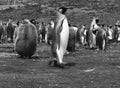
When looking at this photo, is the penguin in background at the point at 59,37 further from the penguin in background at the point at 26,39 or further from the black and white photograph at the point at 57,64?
the penguin in background at the point at 26,39

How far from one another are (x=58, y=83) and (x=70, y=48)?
1054cm

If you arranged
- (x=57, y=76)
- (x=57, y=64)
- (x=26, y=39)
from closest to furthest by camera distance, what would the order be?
(x=57, y=76) → (x=57, y=64) → (x=26, y=39)

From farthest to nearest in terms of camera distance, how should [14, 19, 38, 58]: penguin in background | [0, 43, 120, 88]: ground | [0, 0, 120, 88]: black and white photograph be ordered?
[14, 19, 38, 58]: penguin in background < [0, 0, 120, 88]: black and white photograph < [0, 43, 120, 88]: ground

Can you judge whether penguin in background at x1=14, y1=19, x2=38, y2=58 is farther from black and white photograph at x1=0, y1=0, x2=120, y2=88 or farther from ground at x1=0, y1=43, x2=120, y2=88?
ground at x1=0, y1=43, x2=120, y2=88

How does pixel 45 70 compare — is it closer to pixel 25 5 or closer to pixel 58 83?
pixel 58 83

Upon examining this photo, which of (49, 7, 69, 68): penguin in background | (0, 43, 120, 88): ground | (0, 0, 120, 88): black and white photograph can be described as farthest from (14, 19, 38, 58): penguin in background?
(49, 7, 69, 68): penguin in background

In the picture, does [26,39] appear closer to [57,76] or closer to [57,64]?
[57,64]

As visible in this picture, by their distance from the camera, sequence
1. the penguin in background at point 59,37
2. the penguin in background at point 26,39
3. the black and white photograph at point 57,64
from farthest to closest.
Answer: the penguin in background at point 26,39
the penguin in background at point 59,37
the black and white photograph at point 57,64

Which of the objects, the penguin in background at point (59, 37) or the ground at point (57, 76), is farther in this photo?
the penguin in background at point (59, 37)

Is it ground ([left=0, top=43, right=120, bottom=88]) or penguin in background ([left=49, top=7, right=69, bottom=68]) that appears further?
penguin in background ([left=49, top=7, right=69, bottom=68])

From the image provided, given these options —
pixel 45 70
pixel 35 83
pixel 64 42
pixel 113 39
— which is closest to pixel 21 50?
pixel 64 42

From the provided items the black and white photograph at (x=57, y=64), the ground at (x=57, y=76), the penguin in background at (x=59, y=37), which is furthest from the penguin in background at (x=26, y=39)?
the penguin in background at (x=59, y=37)

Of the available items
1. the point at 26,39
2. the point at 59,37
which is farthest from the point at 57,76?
the point at 26,39

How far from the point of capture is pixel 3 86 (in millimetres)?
8695
